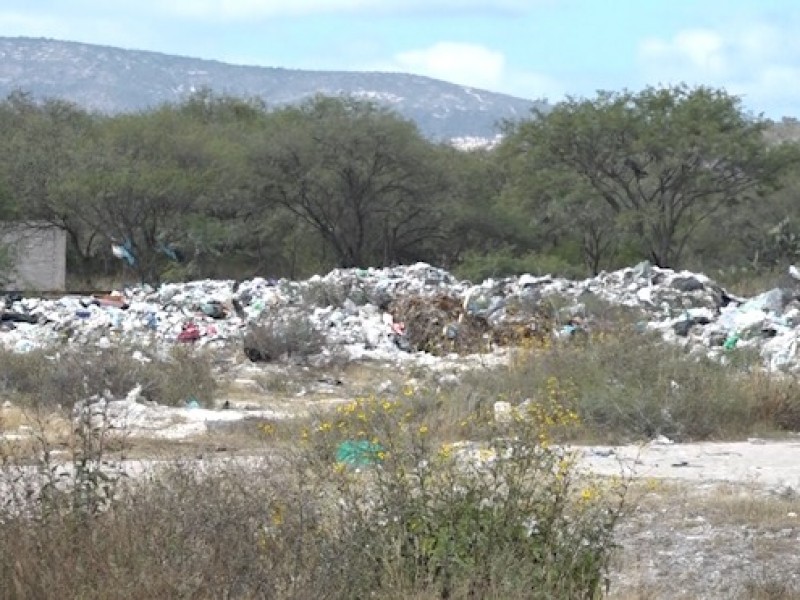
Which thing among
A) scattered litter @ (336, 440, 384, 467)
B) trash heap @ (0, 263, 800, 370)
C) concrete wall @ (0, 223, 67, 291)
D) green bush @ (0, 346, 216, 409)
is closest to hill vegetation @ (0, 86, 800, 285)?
concrete wall @ (0, 223, 67, 291)

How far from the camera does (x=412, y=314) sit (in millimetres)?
25500

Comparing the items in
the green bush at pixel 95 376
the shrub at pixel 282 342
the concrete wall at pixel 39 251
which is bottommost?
the concrete wall at pixel 39 251

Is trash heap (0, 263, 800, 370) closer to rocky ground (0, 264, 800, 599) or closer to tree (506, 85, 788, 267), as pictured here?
rocky ground (0, 264, 800, 599)

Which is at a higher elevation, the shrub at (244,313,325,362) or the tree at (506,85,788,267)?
the tree at (506,85,788,267)

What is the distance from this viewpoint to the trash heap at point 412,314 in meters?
22.3

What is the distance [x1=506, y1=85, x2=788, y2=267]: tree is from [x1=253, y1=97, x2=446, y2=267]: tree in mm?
3836

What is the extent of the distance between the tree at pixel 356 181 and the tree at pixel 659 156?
3.84 m

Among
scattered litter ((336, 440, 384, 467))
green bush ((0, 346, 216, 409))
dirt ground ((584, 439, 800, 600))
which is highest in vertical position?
scattered litter ((336, 440, 384, 467))

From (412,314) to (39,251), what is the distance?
23.1 meters

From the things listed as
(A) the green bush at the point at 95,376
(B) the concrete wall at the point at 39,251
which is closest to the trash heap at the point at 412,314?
(A) the green bush at the point at 95,376

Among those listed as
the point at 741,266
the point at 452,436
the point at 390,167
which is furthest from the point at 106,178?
the point at 452,436

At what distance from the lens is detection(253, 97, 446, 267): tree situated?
46.1m

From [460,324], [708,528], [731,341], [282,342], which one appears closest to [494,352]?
[460,324]

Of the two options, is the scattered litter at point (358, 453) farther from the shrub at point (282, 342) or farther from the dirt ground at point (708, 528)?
the shrub at point (282, 342)
